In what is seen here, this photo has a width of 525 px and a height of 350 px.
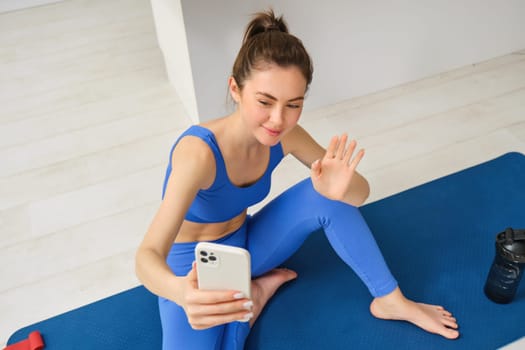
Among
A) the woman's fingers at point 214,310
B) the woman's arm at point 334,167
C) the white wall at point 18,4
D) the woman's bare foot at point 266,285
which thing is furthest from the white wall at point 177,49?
the white wall at point 18,4

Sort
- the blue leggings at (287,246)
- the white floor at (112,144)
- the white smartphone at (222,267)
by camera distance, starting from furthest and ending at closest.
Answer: the white floor at (112,144)
the blue leggings at (287,246)
the white smartphone at (222,267)

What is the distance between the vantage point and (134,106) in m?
2.71

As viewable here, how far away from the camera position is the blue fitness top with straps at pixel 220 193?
124 cm

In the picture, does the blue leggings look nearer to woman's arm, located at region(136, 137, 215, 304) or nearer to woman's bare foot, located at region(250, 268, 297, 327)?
woman's bare foot, located at region(250, 268, 297, 327)

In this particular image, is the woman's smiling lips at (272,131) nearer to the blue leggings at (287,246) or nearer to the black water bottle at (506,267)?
the blue leggings at (287,246)

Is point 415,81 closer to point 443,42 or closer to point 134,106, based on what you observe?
point 443,42

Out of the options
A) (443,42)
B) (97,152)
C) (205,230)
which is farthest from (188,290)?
(443,42)

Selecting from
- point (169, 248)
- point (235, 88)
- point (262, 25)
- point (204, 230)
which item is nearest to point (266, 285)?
point (204, 230)

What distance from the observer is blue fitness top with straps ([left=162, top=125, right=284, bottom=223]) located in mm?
1238

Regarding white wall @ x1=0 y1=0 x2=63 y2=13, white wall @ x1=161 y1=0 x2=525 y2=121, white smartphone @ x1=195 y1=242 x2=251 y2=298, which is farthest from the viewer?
white wall @ x1=0 y1=0 x2=63 y2=13

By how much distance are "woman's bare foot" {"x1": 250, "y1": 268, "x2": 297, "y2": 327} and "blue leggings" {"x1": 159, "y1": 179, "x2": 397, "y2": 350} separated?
0.07 metres

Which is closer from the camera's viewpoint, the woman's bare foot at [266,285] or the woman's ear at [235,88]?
the woman's ear at [235,88]

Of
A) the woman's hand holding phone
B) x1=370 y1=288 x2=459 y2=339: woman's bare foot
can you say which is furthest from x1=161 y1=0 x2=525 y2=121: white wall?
the woman's hand holding phone

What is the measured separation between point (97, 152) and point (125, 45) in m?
1.12
